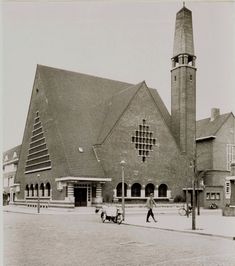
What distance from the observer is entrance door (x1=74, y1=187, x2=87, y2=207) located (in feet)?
144

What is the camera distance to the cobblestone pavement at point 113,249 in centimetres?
1242

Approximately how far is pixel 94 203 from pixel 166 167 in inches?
445

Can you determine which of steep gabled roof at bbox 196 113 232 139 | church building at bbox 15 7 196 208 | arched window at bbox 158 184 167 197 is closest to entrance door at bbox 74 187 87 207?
church building at bbox 15 7 196 208

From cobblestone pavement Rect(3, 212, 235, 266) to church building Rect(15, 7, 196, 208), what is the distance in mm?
23814

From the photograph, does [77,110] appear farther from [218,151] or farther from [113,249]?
[113,249]

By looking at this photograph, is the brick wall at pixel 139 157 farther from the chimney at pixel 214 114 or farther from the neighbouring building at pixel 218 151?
the chimney at pixel 214 114

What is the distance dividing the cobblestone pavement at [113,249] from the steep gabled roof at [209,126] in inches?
1489

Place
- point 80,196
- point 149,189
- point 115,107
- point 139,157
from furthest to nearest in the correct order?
point 115,107 → point 149,189 → point 139,157 → point 80,196

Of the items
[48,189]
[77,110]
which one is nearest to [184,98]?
[77,110]

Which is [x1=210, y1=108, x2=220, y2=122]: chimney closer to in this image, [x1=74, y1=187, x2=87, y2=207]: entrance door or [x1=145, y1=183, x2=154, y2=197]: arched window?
[x1=145, y1=183, x2=154, y2=197]: arched window

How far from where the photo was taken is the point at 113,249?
14.6m

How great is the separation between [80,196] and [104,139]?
22.9 ft

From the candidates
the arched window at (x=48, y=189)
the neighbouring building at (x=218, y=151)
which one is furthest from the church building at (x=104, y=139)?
the neighbouring building at (x=218, y=151)

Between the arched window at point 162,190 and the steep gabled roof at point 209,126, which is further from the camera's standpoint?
the steep gabled roof at point 209,126
